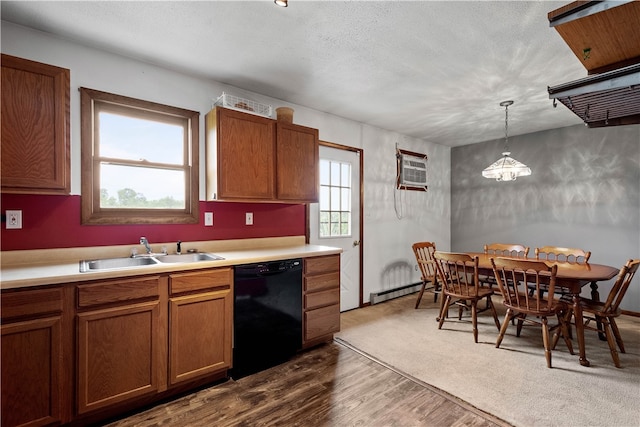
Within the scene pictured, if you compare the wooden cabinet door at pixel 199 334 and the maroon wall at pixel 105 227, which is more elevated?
the maroon wall at pixel 105 227

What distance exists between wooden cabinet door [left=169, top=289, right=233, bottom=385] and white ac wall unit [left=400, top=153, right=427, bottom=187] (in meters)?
3.34

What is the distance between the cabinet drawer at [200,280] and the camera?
2057 millimetres

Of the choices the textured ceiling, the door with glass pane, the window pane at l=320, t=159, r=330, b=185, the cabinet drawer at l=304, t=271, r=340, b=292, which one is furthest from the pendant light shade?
the cabinet drawer at l=304, t=271, r=340, b=292

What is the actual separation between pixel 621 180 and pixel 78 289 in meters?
5.63

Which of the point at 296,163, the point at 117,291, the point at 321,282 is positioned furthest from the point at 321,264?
the point at 117,291

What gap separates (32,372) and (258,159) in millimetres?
2014

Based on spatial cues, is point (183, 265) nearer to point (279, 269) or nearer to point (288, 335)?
point (279, 269)

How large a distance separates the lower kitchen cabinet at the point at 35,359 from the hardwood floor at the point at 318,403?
378 millimetres

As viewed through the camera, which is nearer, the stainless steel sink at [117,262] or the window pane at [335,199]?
the stainless steel sink at [117,262]

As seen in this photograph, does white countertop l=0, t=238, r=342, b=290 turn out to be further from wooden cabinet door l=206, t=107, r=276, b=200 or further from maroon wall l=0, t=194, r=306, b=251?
wooden cabinet door l=206, t=107, r=276, b=200

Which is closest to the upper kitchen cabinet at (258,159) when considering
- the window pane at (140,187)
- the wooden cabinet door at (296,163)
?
the wooden cabinet door at (296,163)

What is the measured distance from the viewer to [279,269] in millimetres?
2537

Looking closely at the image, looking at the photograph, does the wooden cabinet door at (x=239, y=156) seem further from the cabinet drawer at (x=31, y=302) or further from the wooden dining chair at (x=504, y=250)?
the wooden dining chair at (x=504, y=250)

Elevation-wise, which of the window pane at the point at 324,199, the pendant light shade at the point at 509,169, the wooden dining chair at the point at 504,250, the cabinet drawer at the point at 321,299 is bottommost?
the cabinet drawer at the point at 321,299
